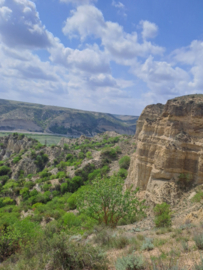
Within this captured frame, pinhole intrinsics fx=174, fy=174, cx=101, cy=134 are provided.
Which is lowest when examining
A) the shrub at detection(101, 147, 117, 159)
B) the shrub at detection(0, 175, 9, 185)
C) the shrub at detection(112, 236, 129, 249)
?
the shrub at detection(0, 175, 9, 185)

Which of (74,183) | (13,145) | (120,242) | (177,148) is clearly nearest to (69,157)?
(74,183)

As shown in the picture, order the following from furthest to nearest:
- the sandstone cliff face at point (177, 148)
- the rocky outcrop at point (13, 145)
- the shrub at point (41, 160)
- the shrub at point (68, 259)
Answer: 1. the rocky outcrop at point (13, 145)
2. the shrub at point (41, 160)
3. the sandstone cliff face at point (177, 148)
4. the shrub at point (68, 259)

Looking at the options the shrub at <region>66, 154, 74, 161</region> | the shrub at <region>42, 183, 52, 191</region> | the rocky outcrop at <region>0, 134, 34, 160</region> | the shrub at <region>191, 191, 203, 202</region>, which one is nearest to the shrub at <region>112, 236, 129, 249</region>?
the shrub at <region>191, 191, 203, 202</region>

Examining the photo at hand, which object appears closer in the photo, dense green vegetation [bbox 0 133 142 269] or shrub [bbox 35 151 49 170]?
dense green vegetation [bbox 0 133 142 269]

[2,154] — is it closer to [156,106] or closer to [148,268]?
[156,106]

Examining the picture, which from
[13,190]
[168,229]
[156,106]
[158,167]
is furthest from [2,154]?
[168,229]

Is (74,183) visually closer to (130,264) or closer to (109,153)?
(109,153)

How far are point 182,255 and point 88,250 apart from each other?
346 cm

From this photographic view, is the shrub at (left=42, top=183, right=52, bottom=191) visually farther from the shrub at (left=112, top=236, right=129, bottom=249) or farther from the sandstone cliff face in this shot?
the shrub at (left=112, top=236, right=129, bottom=249)

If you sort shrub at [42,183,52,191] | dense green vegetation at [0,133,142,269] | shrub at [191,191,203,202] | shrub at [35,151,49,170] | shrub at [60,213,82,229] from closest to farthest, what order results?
dense green vegetation at [0,133,142,269], shrub at [191,191,203,202], shrub at [60,213,82,229], shrub at [42,183,52,191], shrub at [35,151,49,170]

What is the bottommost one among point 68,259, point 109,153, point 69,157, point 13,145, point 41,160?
point 41,160

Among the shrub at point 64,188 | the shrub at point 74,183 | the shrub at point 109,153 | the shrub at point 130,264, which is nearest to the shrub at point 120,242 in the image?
the shrub at point 130,264

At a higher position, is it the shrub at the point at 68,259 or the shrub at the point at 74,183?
the shrub at the point at 68,259

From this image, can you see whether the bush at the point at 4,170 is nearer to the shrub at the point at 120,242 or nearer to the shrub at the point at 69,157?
the shrub at the point at 69,157
